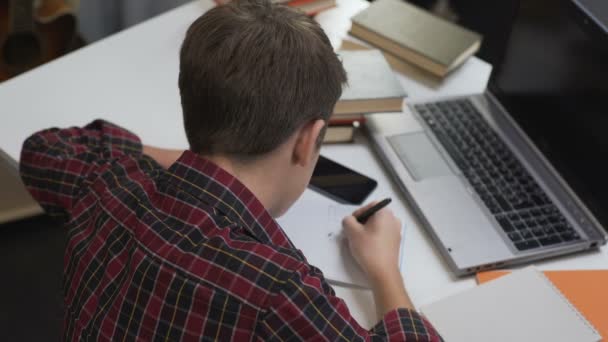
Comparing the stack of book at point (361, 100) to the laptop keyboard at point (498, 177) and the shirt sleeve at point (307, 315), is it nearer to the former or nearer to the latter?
the laptop keyboard at point (498, 177)

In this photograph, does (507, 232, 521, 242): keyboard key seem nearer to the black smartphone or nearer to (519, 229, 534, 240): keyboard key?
(519, 229, 534, 240): keyboard key

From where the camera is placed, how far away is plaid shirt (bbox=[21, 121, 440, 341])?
644 mm

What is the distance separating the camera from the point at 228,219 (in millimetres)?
706

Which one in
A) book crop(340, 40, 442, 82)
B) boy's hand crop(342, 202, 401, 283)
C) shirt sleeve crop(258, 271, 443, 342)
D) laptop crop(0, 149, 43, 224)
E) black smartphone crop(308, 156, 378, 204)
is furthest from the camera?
laptop crop(0, 149, 43, 224)

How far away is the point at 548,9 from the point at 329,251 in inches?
21.6

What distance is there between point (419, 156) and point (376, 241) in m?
0.25

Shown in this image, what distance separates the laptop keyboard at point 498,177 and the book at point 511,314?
0.26 ft

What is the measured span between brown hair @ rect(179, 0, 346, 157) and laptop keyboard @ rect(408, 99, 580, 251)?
1.31 ft

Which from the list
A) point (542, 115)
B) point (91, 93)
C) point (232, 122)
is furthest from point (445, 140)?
point (91, 93)

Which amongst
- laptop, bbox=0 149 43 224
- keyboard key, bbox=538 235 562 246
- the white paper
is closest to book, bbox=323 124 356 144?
the white paper

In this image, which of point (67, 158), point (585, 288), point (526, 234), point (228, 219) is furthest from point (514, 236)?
point (67, 158)

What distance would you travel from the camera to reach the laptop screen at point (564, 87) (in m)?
0.95

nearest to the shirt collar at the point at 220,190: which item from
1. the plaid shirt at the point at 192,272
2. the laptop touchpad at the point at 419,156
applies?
the plaid shirt at the point at 192,272

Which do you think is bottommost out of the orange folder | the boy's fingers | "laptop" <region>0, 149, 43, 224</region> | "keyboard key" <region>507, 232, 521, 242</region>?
"laptop" <region>0, 149, 43, 224</region>
